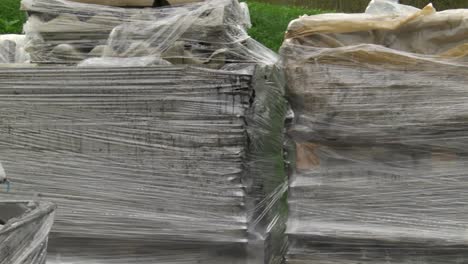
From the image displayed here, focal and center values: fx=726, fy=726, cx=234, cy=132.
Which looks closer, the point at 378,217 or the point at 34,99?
the point at 378,217

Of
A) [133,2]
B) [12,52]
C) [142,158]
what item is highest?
[133,2]

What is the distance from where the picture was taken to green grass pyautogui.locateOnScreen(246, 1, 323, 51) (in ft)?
32.8

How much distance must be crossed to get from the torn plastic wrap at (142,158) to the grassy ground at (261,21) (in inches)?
240

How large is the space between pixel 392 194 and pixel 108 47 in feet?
4.56

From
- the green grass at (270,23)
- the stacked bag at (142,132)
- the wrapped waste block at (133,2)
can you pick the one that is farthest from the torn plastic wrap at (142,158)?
the green grass at (270,23)

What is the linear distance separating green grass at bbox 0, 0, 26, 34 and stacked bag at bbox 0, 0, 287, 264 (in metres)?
5.98

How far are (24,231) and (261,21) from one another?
892cm

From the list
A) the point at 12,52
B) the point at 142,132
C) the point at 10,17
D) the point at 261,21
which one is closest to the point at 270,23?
the point at 261,21

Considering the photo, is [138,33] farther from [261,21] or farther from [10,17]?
[261,21]

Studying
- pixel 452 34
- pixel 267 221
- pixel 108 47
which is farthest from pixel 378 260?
pixel 108 47

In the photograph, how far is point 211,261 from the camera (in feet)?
10.3

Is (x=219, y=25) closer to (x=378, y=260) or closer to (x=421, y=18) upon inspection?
(x=421, y=18)

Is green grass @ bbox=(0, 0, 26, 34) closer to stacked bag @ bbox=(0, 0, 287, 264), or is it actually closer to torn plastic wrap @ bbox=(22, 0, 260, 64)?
torn plastic wrap @ bbox=(22, 0, 260, 64)

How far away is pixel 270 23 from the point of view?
10656 mm
